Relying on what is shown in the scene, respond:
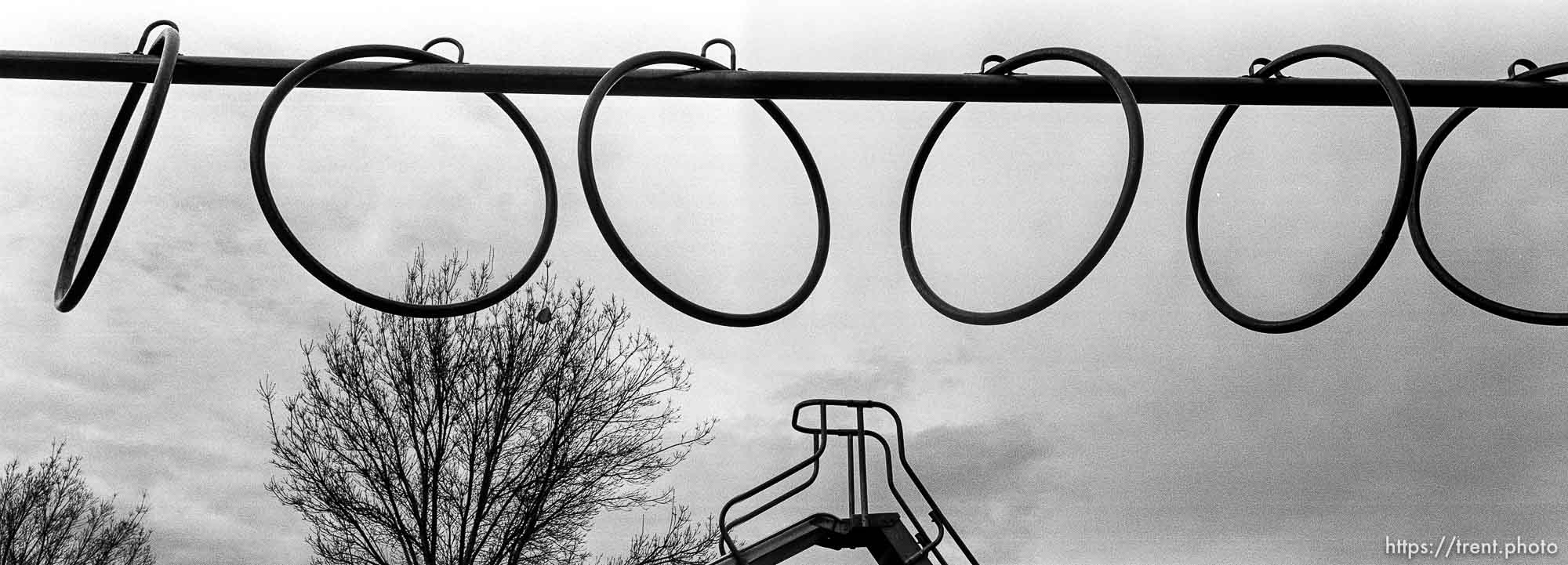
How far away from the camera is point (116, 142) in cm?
84

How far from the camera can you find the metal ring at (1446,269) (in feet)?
3.08

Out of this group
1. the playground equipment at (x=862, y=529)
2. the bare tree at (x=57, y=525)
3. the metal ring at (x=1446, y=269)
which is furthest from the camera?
the bare tree at (x=57, y=525)

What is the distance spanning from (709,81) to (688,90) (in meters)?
0.02

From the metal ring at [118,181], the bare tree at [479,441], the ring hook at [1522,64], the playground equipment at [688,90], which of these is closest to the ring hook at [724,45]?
the playground equipment at [688,90]

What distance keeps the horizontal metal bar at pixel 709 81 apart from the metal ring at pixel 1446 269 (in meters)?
0.12

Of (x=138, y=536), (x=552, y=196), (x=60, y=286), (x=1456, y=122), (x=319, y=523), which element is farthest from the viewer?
(x=138, y=536)

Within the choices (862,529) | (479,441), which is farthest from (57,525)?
(862,529)

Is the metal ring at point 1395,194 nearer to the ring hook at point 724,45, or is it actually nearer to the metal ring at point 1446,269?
the metal ring at point 1446,269

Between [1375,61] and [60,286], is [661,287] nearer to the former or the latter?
[60,286]

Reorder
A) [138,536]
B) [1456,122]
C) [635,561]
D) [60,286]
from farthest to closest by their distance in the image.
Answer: [138,536]
[635,561]
[1456,122]
[60,286]

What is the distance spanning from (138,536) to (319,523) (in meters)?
2.34

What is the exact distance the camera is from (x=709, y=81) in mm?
824

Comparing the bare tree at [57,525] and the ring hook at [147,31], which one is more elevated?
the bare tree at [57,525]

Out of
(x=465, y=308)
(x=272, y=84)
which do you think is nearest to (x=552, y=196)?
(x=465, y=308)
